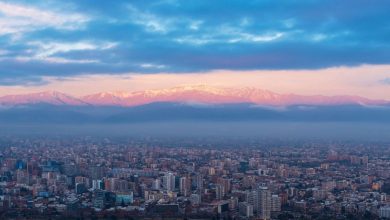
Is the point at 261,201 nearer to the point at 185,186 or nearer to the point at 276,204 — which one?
the point at 276,204

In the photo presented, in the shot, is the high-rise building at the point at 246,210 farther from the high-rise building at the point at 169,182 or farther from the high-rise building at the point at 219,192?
the high-rise building at the point at 169,182

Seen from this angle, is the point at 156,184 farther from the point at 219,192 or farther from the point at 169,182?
the point at 219,192

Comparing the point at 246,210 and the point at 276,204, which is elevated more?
the point at 276,204

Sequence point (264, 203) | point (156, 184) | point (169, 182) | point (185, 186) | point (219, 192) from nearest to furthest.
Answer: point (264, 203) < point (219, 192) < point (185, 186) < point (156, 184) < point (169, 182)

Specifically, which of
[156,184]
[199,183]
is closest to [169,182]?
[156,184]

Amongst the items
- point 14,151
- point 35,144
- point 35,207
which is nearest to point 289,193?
point 35,207

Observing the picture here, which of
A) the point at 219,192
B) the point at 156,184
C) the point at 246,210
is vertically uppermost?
the point at 156,184

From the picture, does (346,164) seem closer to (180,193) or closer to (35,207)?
(180,193)

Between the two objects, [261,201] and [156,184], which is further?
[156,184]

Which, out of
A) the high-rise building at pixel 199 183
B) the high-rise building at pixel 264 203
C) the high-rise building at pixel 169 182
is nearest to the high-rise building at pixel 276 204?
the high-rise building at pixel 264 203

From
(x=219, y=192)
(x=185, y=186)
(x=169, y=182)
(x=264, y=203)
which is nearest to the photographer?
(x=264, y=203)

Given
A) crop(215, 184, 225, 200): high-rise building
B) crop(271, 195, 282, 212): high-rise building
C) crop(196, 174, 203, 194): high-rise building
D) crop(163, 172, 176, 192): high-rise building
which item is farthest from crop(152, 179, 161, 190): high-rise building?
crop(271, 195, 282, 212): high-rise building
